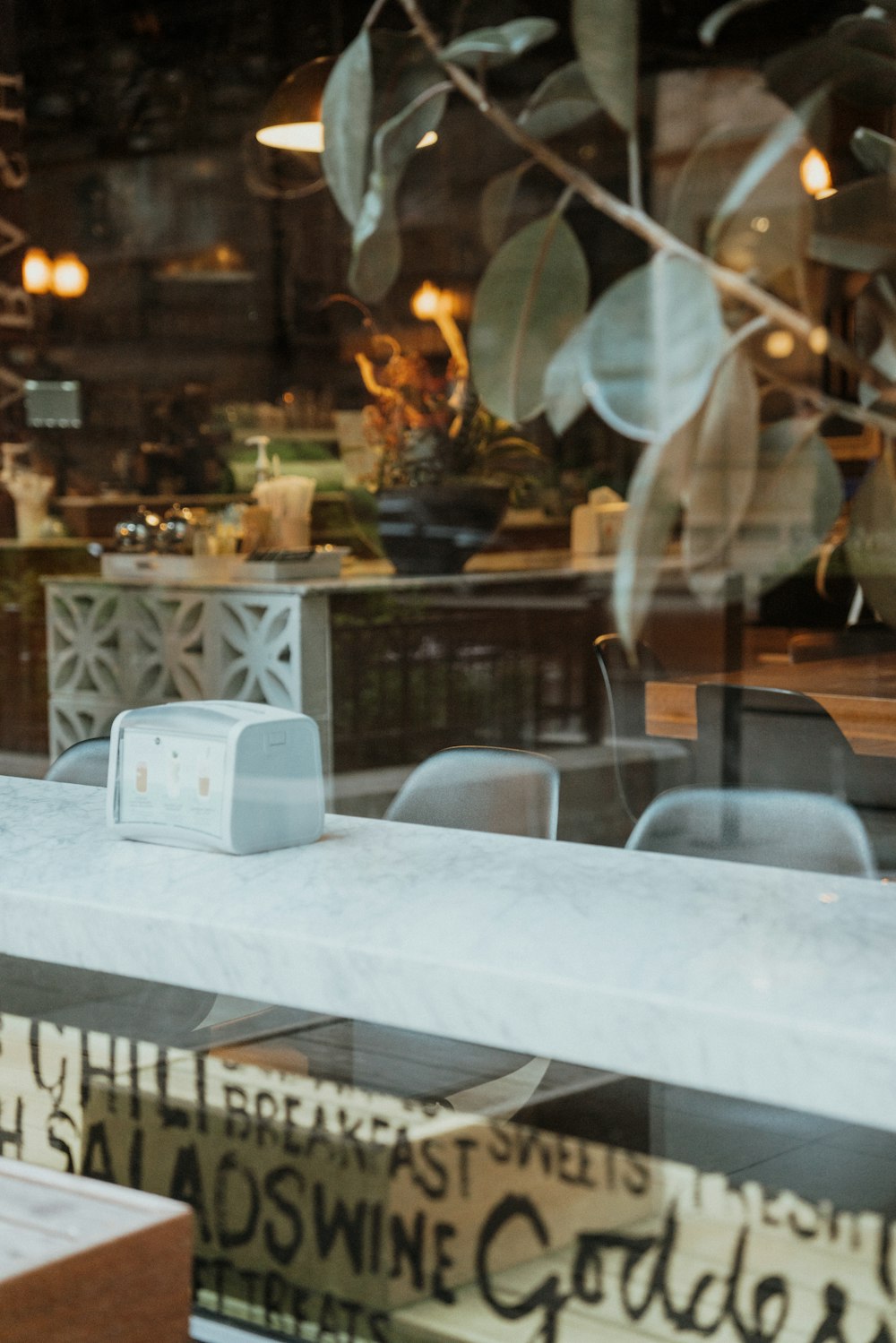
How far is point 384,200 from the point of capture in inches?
54.6

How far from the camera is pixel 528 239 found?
1087 mm

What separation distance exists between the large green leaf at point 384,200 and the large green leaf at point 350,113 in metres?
0.02

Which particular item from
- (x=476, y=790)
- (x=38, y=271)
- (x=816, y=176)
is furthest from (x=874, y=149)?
(x=38, y=271)

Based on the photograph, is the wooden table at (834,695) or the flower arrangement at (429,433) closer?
the wooden table at (834,695)

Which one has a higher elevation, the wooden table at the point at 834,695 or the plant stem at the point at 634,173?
the plant stem at the point at 634,173

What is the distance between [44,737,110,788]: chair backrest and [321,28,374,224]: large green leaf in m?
1.29

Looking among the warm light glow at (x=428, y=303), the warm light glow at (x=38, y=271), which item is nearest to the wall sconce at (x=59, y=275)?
the warm light glow at (x=38, y=271)

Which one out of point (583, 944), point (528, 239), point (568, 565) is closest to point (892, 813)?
point (568, 565)

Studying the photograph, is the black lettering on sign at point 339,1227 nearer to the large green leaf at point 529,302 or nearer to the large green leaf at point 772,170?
the large green leaf at point 529,302

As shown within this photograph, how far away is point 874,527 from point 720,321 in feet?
0.59

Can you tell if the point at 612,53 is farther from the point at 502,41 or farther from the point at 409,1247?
the point at 409,1247

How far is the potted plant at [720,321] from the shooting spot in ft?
3.30

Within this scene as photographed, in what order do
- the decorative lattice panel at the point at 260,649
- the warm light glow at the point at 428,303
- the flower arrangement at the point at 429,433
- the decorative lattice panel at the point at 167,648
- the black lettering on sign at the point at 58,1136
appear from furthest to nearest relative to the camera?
the warm light glow at the point at 428,303 → the decorative lattice panel at the point at 167,648 → the flower arrangement at the point at 429,433 → the decorative lattice panel at the point at 260,649 → the black lettering on sign at the point at 58,1136

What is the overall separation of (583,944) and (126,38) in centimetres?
789
